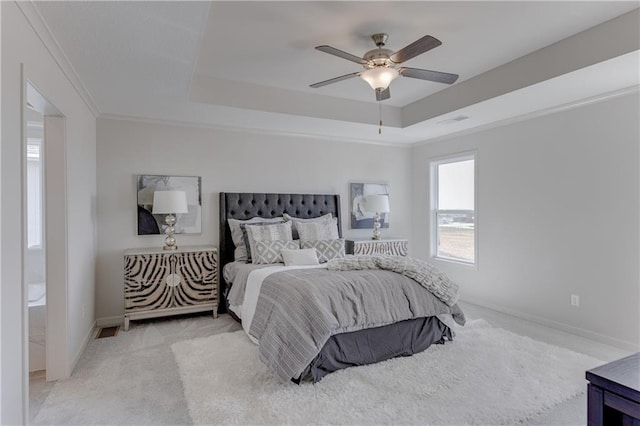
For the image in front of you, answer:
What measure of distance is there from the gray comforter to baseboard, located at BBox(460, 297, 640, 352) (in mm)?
1346

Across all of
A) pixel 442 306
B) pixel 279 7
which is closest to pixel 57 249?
pixel 279 7

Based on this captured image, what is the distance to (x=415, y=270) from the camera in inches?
134

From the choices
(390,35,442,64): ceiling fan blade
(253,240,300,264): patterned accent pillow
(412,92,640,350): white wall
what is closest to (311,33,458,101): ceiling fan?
(390,35,442,64): ceiling fan blade

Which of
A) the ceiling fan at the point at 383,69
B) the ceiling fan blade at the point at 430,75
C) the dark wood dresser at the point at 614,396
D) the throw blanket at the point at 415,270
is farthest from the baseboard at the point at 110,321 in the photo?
the dark wood dresser at the point at 614,396

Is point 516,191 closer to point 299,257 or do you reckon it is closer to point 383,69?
point 383,69

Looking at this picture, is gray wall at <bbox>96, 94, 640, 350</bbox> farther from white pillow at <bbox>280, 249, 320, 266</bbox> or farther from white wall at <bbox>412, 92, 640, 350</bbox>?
white pillow at <bbox>280, 249, 320, 266</bbox>

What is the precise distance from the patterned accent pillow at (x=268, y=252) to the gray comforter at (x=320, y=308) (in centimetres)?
81

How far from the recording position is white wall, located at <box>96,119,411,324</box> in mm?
4223

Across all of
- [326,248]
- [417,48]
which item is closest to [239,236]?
[326,248]

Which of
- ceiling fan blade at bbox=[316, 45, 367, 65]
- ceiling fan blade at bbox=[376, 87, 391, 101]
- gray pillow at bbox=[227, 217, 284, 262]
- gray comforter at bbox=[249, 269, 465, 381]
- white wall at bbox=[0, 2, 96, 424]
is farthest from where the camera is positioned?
gray pillow at bbox=[227, 217, 284, 262]

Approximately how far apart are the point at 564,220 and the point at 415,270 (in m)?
1.95

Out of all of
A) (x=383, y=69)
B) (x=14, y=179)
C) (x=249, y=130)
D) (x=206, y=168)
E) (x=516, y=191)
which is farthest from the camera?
(x=249, y=130)

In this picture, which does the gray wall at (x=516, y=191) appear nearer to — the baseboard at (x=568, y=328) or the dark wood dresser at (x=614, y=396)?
the baseboard at (x=568, y=328)

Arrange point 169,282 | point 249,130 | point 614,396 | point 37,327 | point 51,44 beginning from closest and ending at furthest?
point 614,396
point 51,44
point 37,327
point 169,282
point 249,130
